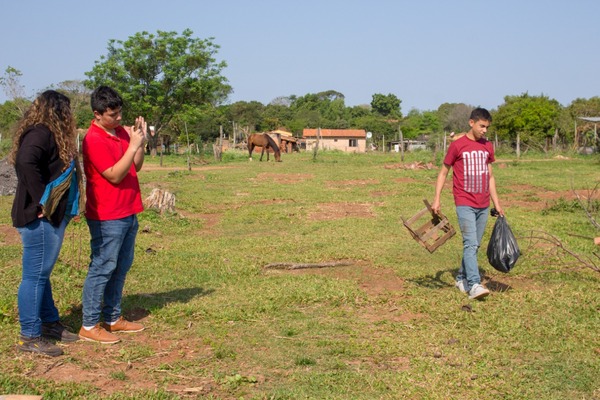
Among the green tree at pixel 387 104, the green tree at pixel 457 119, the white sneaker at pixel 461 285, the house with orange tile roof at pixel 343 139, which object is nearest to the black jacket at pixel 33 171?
the white sneaker at pixel 461 285

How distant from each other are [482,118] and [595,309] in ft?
6.40

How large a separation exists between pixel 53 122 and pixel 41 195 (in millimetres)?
500

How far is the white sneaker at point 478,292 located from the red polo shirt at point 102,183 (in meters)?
3.10

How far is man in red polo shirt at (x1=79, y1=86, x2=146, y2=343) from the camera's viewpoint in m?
4.49

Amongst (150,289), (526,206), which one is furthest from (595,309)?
(526,206)

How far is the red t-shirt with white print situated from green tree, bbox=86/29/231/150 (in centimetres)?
3523

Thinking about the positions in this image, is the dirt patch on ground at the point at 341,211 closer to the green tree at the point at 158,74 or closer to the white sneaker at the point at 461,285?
the white sneaker at the point at 461,285

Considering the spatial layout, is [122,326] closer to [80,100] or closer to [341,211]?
[341,211]

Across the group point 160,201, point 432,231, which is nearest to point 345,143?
point 160,201

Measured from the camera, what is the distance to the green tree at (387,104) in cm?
9500

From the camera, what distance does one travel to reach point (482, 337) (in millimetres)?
4773

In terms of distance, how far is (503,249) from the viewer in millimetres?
5953

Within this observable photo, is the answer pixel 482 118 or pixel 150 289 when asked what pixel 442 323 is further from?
pixel 150 289

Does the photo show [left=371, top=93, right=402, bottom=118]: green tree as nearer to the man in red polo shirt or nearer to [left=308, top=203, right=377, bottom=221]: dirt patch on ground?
[left=308, top=203, right=377, bottom=221]: dirt patch on ground
